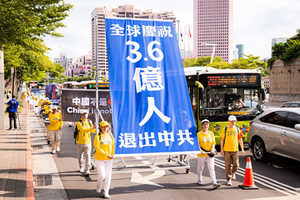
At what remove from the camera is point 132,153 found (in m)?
7.31

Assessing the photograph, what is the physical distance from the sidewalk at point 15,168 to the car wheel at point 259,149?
6.98 m

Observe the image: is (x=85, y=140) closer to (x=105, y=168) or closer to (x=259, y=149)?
(x=105, y=168)

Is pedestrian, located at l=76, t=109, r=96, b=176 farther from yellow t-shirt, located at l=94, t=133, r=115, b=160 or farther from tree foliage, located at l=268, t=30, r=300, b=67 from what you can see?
tree foliage, located at l=268, t=30, r=300, b=67

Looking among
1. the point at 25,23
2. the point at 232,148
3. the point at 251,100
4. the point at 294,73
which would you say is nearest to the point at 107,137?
the point at 232,148

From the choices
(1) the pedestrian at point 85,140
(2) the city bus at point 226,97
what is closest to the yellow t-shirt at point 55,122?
(1) the pedestrian at point 85,140

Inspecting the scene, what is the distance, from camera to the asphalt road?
7535 millimetres

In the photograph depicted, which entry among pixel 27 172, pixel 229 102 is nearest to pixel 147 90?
pixel 27 172

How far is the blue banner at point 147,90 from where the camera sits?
24.4 ft

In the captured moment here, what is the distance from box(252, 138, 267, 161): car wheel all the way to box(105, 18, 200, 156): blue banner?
3.82 m

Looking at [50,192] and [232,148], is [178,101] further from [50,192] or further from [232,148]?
[50,192]

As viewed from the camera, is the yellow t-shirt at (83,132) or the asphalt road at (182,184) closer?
the asphalt road at (182,184)

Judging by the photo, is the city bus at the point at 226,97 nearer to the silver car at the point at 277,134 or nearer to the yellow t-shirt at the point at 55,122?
the silver car at the point at 277,134

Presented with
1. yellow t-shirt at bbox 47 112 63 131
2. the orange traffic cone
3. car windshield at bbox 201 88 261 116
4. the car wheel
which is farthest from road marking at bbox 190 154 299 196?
yellow t-shirt at bbox 47 112 63 131

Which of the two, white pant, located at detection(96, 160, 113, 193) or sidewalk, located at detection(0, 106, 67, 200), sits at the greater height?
white pant, located at detection(96, 160, 113, 193)
